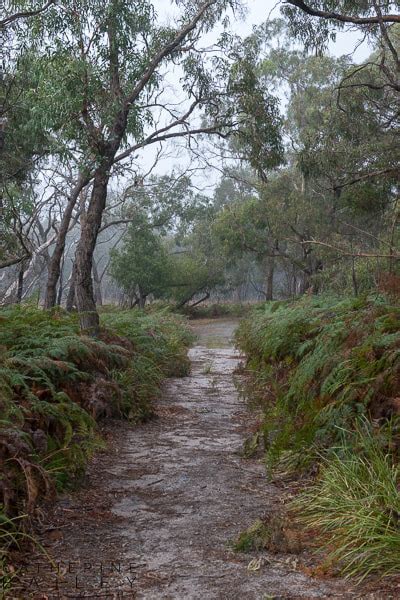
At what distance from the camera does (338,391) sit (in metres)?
5.77

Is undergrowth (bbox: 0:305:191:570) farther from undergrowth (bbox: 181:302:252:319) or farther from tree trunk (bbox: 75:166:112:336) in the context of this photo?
undergrowth (bbox: 181:302:252:319)

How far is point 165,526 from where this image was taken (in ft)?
13.8

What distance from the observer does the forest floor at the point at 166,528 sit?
3270 mm

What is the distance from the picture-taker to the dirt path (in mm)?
3277

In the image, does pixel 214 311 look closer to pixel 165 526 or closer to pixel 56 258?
pixel 56 258

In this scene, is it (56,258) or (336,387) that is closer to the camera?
(336,387)

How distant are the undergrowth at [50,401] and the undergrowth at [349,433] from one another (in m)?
1.55

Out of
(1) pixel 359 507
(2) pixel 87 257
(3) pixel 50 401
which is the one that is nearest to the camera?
(1) pixel 359 507

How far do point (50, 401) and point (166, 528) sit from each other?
80.1 inches

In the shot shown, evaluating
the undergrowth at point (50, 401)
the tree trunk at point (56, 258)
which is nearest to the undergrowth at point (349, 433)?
the undergrowth at point (50, 401)

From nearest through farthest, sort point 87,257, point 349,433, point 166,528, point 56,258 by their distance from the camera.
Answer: point 166,528
point 349,433
point 87,257
point 56,258

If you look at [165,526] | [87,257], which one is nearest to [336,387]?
[165,526]

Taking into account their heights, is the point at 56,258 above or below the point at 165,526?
above

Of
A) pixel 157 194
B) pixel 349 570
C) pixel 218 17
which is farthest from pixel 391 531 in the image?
pixel 157 194
